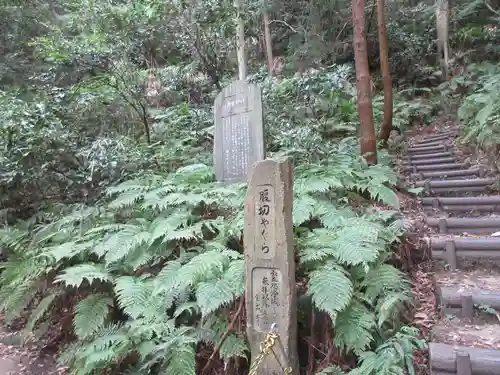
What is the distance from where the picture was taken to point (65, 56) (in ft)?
26.0

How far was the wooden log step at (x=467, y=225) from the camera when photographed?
4723 millimetres

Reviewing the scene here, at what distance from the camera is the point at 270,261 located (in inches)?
127

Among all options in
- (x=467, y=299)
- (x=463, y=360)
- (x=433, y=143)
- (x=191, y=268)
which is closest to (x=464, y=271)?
(x=467, y=299)

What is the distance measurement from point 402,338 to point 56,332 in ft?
12.1

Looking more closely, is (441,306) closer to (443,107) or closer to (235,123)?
(235,123)

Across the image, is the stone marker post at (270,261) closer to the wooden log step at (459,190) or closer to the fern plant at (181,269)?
the fern plant at (181,269)

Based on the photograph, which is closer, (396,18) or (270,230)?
(270,230)

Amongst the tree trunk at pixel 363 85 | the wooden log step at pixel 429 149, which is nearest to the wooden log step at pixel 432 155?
the wooden log step at pixel 429 149

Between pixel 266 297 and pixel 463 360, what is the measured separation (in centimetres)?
A: 140

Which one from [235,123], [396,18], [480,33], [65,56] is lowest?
[235,123]

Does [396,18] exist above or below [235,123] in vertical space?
above

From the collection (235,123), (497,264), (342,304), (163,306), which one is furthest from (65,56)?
(497,264)

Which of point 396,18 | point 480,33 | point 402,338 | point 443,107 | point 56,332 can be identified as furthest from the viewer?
point 396,18

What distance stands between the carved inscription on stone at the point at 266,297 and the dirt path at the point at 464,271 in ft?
3.74
